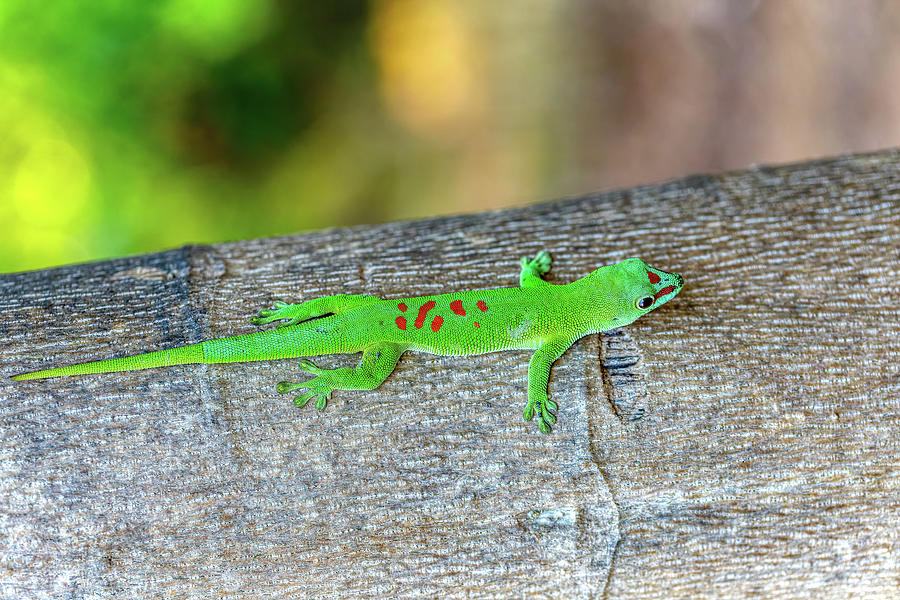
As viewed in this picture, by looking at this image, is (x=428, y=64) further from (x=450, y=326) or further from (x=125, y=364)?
(x=125, y=364)

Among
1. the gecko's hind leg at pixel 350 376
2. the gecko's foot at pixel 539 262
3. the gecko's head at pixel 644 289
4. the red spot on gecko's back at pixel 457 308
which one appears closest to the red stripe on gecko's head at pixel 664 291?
the gecko's head at pixel 644 289

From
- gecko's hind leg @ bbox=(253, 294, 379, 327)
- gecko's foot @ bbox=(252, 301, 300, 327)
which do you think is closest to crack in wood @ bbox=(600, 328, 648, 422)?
gecko's hind leg @ bbox=(253, 294, 379, 327)

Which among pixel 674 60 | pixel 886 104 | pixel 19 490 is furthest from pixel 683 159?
pixel 19 490

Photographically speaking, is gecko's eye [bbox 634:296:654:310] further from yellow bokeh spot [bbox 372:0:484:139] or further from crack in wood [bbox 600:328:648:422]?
yellow bokeh spot [bbox 372:0:484:139]

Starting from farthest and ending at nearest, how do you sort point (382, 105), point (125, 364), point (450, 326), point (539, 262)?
1. point (382, 105)
2. point (539, 262)
3. point (450, 326)
4. point (125, 364)

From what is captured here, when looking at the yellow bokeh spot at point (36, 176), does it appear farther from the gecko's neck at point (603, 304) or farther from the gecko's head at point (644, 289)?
the gecko's head at point (644, 289)

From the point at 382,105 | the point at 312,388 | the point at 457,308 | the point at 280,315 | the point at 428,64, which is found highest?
the point at 428,64

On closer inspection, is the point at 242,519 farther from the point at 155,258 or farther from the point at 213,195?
the point at 213,195

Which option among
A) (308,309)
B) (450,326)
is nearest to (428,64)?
(308,309)
